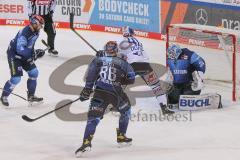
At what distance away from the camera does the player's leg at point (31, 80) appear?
10633 millimetres

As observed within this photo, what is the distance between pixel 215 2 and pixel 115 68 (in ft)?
22.4

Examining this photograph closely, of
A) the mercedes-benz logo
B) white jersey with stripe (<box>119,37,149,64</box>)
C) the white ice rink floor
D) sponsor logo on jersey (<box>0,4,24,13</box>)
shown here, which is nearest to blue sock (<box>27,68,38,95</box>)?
the white ice rink floor

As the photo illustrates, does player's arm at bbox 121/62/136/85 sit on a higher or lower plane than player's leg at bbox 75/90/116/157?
higher

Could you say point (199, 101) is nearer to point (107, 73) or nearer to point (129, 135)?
point (129, 135)

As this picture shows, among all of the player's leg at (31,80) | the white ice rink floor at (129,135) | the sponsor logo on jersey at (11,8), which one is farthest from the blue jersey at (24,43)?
the sponsor logo on jersey at (11,8)

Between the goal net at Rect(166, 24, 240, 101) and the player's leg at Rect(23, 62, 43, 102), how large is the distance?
279cm

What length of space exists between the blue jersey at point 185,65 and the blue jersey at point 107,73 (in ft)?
7.92

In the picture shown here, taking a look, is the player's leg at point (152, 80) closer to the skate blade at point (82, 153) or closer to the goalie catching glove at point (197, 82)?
the goalie catching glove at point (197, 82)

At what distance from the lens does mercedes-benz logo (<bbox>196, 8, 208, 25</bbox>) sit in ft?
47.9

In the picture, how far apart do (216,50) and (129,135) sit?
3753mm

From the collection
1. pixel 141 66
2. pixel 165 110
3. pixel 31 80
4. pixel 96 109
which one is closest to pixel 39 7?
pixel 31 80

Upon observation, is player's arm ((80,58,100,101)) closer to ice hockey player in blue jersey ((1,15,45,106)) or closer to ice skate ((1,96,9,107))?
ice hockey player in blue jersey ((1,15,45,106))

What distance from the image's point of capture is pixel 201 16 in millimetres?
14711

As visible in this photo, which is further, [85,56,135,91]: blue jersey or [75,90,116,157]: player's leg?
[85,56,135,91]: blue jersey
